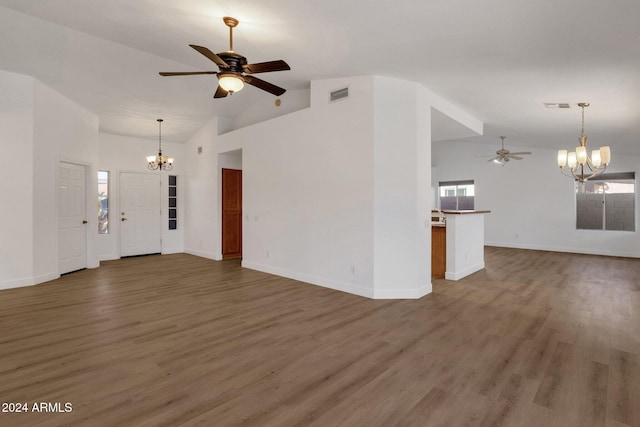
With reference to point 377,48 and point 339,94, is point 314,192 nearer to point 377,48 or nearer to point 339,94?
point 339,94

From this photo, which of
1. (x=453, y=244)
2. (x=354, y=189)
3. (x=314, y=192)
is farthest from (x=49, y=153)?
(x=453, y=244)

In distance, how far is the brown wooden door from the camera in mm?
7750

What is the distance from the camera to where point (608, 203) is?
8.34 meters

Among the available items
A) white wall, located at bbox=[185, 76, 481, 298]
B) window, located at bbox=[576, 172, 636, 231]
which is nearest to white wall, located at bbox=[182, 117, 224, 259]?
white wall, located at bbox=[185, 76, 481, 298]

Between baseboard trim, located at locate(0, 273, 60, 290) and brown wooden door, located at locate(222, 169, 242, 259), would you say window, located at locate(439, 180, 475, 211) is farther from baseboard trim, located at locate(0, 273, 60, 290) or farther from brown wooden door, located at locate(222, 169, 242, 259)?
baseboard trim, located at locate(0, 273, 60, 290)

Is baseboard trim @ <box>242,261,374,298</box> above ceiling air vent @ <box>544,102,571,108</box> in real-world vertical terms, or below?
below

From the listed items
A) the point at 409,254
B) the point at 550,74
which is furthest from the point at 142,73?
the point at 550,74

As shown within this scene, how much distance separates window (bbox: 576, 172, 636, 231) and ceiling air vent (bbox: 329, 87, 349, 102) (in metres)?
A: 6.97

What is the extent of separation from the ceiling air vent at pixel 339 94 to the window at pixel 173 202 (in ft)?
18.9

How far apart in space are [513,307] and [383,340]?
2.13 m

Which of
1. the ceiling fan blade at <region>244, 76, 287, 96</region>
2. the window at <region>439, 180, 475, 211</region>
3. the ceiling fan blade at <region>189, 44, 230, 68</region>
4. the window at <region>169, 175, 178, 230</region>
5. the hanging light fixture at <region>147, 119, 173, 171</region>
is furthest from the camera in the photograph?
the window at <region>439, 180, 475, 211</region>

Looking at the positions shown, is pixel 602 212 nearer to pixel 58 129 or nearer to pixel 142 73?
pixel 142 73

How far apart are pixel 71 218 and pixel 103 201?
1660 mm

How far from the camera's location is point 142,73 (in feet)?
17.9
